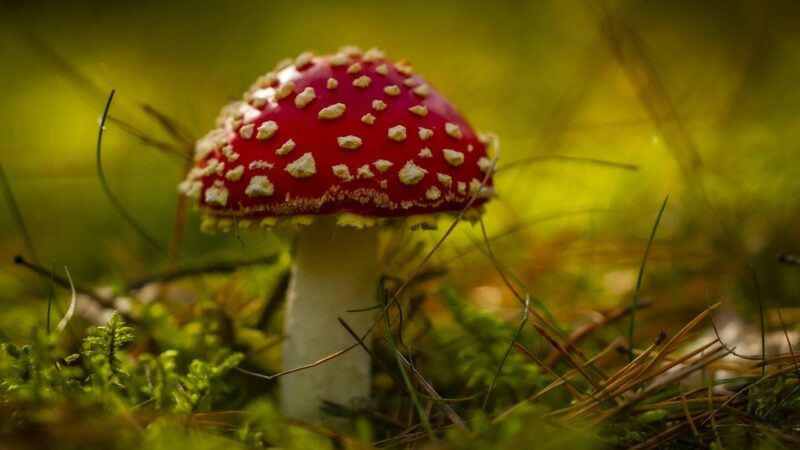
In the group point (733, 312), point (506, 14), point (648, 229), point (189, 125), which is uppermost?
point (506, 14)

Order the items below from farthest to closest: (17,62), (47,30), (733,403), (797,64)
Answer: (47,30) → (17,62) → (797,64) → (733,403)

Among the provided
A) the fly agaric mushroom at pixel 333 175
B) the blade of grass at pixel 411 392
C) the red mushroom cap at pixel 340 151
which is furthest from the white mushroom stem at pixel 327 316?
the blade of grass at pixel 411 392

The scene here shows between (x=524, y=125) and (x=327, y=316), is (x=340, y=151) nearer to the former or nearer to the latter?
(x=327, y=316)

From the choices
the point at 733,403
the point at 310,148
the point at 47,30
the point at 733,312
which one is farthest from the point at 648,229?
the point at 47,30

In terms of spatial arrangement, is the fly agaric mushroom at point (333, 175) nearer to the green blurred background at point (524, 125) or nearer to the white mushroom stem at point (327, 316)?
the white mushroom stem at point (327, 316)

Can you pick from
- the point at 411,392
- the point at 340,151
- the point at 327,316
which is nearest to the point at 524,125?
the point at 327,316

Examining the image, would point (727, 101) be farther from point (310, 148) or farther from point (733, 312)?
point (310, 148)
